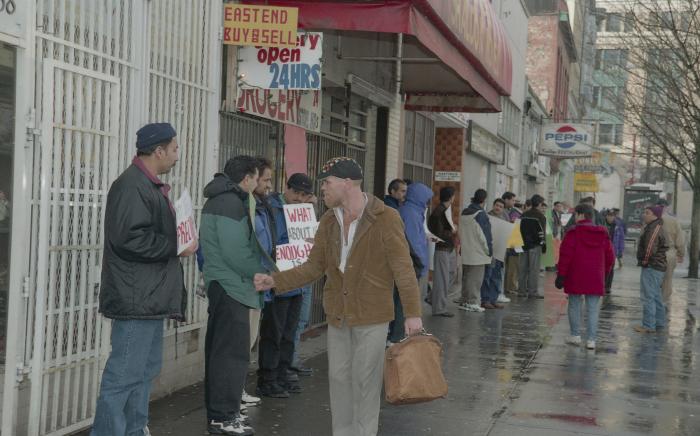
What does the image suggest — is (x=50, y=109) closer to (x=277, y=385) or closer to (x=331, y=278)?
(x=331, y=278)

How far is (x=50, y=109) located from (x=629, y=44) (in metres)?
19.0

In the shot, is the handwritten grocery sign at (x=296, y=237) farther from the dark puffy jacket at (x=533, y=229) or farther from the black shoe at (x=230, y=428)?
the dark puffy jacket at (x=533, y=229)

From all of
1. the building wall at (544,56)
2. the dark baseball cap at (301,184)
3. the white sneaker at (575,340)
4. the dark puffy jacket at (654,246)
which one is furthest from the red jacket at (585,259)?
the building wall at (544,56)

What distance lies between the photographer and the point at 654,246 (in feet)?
41.2

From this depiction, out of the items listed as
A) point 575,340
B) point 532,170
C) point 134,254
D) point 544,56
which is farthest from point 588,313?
point 544,56

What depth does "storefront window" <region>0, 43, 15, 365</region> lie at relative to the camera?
533cm

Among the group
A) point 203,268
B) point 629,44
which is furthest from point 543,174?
point 203,268

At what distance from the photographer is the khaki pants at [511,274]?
59.5 ft

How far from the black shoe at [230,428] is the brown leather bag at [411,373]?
1486 millimetres

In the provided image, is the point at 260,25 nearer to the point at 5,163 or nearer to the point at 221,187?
the point at 221,187

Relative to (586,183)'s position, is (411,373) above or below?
Answer: below

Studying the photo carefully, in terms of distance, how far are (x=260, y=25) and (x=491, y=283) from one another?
8657 mm

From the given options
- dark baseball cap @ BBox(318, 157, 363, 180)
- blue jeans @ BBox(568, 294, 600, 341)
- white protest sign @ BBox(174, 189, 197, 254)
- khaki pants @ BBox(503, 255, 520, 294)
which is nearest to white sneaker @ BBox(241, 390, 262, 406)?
white protest sign @ BBox(174, 189, 197, 254)

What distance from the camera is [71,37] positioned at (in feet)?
19.0
